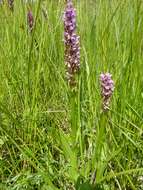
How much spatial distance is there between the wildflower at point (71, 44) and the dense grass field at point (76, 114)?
47 mm

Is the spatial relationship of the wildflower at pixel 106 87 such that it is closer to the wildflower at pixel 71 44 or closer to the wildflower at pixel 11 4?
the wildflower at pixel 71 44

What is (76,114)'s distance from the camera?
39.9 inches

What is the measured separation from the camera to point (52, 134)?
1.23 meters

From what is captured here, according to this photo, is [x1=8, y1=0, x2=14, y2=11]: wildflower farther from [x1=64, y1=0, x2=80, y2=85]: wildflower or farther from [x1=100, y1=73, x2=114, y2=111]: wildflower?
[x1=100, y1=73, x2=114, y2=111]: wildflower

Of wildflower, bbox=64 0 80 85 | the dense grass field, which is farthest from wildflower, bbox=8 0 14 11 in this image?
wildflower, bbox=64 0 80 85

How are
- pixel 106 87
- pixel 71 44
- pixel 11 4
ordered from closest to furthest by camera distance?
pixel 106 87 → pixel 71 44 → pixel 11 4

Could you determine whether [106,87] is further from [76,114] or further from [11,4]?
[11,4]

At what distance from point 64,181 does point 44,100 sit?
0.45m

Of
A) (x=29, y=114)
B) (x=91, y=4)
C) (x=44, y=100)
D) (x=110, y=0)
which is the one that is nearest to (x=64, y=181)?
(x=29, y=114)

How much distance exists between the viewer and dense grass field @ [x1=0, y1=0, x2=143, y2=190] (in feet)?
3.31

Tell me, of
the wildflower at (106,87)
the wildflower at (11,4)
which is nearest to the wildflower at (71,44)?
the wildflower at (106,87)

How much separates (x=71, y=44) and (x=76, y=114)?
0.58 feet

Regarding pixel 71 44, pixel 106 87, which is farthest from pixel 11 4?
pixel 106 87

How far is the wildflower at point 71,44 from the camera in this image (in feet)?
3.17
